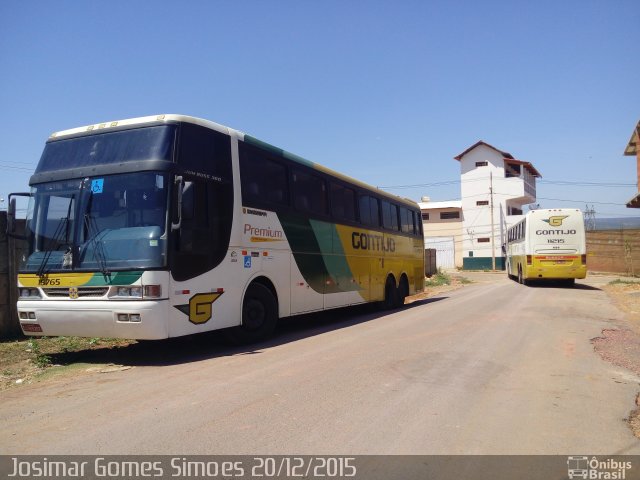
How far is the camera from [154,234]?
687cm

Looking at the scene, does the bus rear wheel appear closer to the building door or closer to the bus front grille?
the bus front grille

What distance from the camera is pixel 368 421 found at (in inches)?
181

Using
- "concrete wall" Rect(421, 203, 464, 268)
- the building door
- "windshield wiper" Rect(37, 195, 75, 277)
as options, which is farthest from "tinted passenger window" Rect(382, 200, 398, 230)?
"concrete wall" Rect(421, 203, 464, 268)

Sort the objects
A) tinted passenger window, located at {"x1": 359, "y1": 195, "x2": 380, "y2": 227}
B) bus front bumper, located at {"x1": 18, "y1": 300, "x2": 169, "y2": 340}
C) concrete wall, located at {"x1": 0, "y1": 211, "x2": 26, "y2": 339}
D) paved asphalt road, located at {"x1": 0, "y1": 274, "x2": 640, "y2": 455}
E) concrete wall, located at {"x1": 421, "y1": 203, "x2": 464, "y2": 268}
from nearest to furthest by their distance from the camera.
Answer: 1. paved asphalt road, located at {"x1": 0, "y1": 274, "x2": 640, "y2": 455}
2. bus front bumper, located at {"x1": 18, "y1": 300, "x2": 169, "y2": 340}
3. concrete wall, located at {"x1": 0, "y1": 211, "x2": 26, "y2": 339}
4. tinted passenger window, located at {"x1": 359, "y1": 195, "x2": 380, "y2": 227}
5. concrete wall, located at {"x1": 421, "y1": 203, "x2": 464, "y2": 268}

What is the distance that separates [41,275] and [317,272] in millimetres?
5327

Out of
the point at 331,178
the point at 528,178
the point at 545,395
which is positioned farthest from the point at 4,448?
the point at 528,178

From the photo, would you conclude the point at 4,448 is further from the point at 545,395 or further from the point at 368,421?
the point at 545,395

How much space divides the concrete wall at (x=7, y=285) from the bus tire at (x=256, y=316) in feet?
14.1

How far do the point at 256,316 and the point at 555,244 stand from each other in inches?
712

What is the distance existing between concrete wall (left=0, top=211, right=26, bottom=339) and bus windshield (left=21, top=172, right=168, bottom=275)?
225 centimetres

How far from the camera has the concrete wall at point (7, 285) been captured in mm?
9297

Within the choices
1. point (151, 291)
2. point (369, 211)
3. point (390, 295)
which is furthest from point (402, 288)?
point (151, 291)

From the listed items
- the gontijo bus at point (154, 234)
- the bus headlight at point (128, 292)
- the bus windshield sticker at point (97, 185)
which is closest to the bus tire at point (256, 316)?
the gontijo bus at point (154, 234)

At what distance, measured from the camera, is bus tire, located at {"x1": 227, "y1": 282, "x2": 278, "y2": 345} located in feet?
28.0
